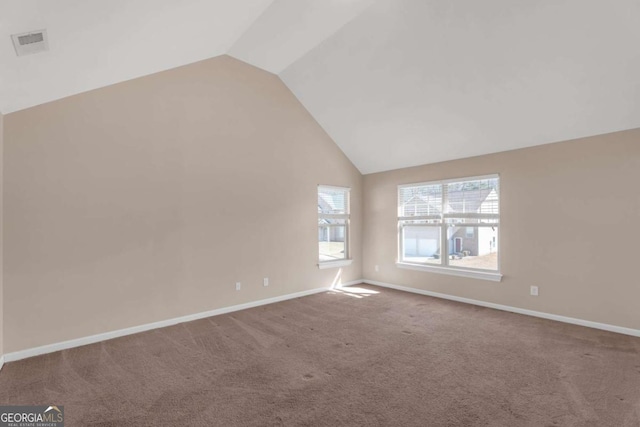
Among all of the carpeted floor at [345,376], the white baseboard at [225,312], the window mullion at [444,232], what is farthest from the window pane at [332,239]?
the carpeted floor at [345,376]

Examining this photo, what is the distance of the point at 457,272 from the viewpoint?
16.2 ft

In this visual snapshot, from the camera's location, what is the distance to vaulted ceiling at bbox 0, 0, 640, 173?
2385 millimetres

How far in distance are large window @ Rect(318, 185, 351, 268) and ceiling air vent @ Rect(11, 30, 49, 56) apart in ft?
13.3

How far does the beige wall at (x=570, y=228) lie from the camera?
11.4 feet

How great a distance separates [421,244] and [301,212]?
2240mm

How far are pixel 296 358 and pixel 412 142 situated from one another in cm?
369

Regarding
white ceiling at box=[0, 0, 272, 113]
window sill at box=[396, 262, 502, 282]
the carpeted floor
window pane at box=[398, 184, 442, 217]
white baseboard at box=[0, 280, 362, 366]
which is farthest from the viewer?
window pane at box=[398, 184, 442, 217]

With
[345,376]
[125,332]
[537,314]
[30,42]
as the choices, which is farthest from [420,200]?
[30,42]

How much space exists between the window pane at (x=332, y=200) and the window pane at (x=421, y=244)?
1.25 meters

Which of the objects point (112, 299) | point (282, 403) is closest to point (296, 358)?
point (282, 403)

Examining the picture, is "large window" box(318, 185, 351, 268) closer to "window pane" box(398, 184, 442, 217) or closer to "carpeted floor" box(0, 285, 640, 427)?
"window pane" box(398, 184, 442, 217)

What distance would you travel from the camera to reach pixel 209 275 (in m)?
4.26

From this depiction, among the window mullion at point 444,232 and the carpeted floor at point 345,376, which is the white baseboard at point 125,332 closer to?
the carpeted floor at point 345,376

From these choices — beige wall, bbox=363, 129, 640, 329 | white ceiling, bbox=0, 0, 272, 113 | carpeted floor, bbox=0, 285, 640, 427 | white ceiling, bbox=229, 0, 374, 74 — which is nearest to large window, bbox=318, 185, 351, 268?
carpeted floor, bbox=0, 285, 640, 427
